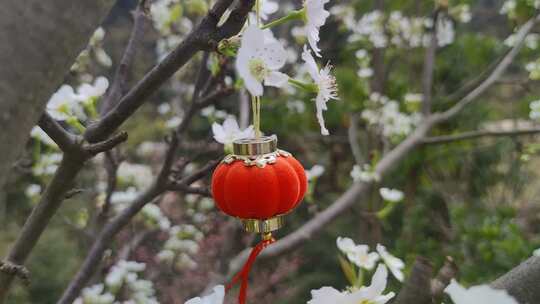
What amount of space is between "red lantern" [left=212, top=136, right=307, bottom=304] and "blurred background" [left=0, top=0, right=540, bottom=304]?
1.12m

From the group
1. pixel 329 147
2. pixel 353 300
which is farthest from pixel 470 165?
pixel 353 300

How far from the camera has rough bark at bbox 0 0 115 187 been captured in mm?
298

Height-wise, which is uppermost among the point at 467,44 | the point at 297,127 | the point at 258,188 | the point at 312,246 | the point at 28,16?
the point at 467,44

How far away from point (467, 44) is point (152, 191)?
282 cm

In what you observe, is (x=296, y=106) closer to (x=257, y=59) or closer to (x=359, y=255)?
(x=359, y=255)

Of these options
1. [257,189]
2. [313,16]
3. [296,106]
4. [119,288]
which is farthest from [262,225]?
[296,106]

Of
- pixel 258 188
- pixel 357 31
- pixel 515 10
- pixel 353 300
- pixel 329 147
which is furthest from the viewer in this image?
pixel 329 147

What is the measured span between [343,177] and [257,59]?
3085 millimetres

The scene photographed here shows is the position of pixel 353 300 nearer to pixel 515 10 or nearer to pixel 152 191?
pixel 152 191

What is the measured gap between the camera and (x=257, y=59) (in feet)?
1.59

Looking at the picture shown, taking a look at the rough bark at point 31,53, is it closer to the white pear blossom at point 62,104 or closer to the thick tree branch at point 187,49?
the thick tree branch at point 187,49

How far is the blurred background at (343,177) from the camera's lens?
6.75 ft

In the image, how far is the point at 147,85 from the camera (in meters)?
0.58

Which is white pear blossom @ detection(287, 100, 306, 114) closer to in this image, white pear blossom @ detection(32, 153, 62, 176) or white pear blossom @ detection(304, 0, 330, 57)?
white pear blossom @ detection(32, 153, 62, 176)
